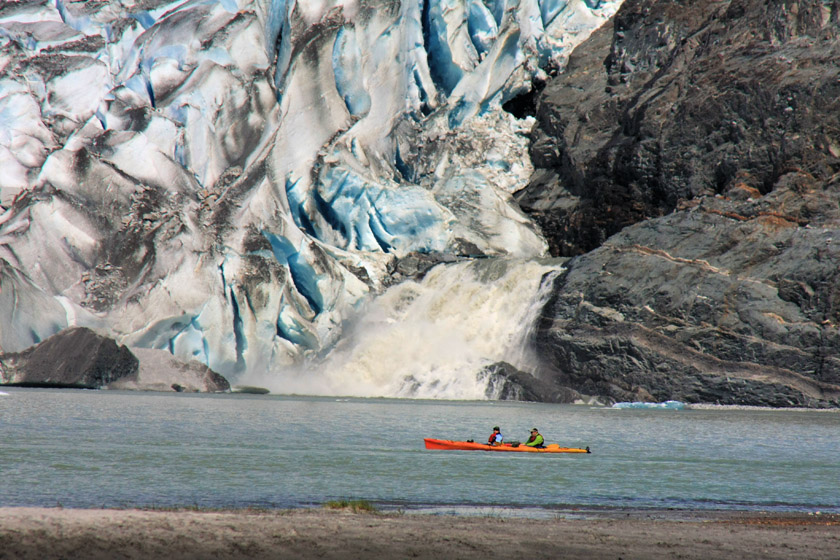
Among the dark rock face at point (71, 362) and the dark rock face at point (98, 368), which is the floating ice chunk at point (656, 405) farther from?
the dark rock face at point (71, 362)

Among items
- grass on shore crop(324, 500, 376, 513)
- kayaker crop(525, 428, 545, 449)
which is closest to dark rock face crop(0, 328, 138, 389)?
kayaker crop(525, 428, 545, 449)

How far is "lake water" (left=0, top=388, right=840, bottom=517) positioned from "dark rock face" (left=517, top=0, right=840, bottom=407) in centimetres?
497

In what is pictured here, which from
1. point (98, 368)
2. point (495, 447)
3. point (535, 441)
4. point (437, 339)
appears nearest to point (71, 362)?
point (98, 368)

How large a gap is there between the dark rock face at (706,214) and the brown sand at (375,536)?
26266mm

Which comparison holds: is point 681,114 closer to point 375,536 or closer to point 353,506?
point 353,506

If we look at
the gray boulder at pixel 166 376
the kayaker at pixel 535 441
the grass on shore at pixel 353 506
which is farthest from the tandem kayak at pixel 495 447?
the gray boulder at pixel 166 376

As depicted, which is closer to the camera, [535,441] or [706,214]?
[535,441]

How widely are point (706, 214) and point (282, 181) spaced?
21.7m

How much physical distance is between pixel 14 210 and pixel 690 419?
3420 centimetres

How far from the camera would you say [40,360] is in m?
40.5

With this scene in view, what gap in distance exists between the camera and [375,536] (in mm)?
9852

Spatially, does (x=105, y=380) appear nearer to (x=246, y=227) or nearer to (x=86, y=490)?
(x=246, y=227)

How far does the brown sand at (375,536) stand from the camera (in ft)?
29.1

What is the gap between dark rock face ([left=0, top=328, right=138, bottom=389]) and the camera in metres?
39.7
